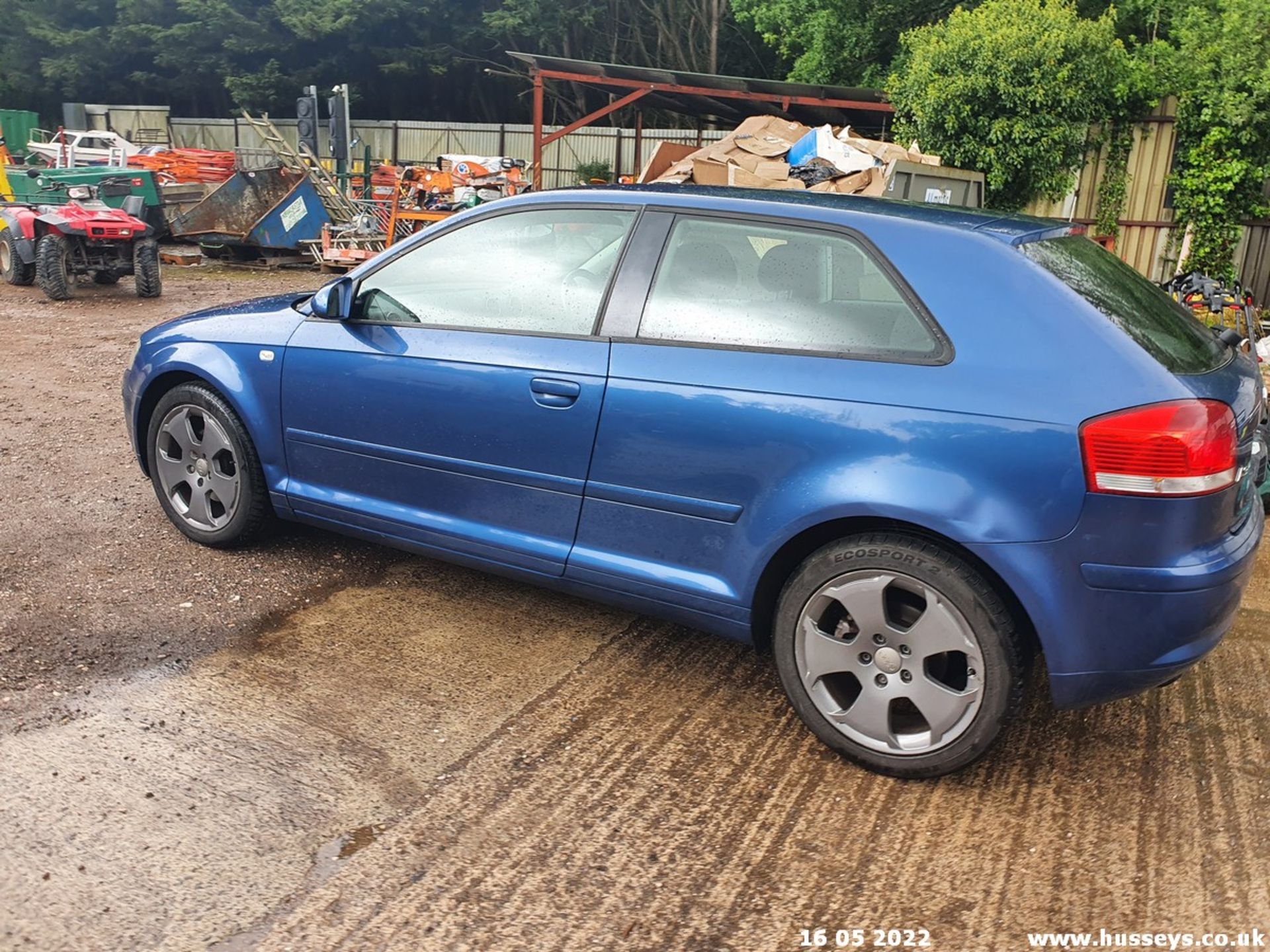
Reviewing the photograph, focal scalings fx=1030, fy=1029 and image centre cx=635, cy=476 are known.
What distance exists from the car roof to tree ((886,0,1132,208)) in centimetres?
1194

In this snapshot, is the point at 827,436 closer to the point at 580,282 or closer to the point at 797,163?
the point at 580,282

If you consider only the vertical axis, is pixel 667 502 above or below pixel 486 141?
below

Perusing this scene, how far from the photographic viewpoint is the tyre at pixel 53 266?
12.1m

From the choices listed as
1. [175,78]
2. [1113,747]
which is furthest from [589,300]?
[175,78]

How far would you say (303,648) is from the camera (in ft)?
11.9

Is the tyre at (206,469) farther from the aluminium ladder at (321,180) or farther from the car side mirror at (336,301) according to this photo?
the aluminium ladder at (321,180)

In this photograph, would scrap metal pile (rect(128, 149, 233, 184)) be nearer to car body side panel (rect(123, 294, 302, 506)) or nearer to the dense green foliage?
the dense green foliage

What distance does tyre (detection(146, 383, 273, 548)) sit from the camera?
416 cm

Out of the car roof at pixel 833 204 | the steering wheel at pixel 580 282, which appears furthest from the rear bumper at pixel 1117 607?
the steering wheel at pixel 580 282

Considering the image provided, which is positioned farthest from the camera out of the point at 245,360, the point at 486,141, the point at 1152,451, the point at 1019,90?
the point at 486,141

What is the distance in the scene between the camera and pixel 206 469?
430cm

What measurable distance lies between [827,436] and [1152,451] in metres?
0.79

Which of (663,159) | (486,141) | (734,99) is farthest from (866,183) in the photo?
(486,141)

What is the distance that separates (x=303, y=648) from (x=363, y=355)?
3.49 feet
